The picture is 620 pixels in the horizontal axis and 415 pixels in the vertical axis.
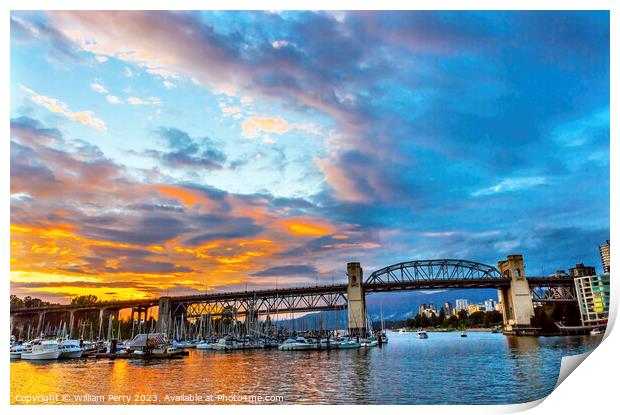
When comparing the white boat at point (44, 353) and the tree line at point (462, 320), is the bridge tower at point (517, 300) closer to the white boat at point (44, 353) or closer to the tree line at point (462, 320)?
the tree line at point (462, 320)

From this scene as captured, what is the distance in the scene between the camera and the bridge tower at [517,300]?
156 ft

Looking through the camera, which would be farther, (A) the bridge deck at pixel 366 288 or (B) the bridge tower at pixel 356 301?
(A) the bridge deck at pixel 366 288

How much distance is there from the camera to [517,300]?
49.8 meters

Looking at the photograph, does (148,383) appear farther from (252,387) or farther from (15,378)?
(15,378)

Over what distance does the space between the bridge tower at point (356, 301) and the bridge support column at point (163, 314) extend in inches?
763

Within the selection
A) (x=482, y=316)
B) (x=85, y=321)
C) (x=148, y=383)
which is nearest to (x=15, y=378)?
(x=148, y=383)

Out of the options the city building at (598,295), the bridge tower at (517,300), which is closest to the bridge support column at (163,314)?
the bridge tower at (517,300)

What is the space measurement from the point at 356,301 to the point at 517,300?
60.2 feet

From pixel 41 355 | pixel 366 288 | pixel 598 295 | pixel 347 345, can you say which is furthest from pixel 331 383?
pixel 366 288

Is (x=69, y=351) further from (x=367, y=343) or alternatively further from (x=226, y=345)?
(x=367, y=343)

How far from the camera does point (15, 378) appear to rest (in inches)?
665

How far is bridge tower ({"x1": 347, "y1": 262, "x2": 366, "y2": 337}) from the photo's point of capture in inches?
1825

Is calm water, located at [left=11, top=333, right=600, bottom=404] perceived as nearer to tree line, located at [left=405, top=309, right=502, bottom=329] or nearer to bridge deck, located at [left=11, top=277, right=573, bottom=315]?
bridge deck, located at [left=11, top=277, right=573, bottom=315]
